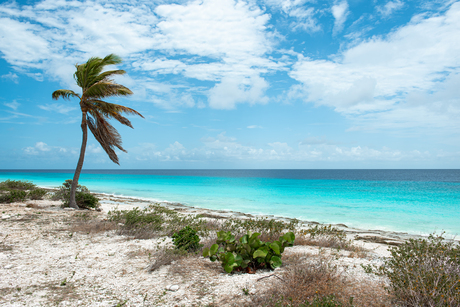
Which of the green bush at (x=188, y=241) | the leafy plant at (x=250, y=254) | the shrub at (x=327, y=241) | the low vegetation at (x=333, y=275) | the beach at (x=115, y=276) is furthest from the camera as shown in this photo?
the shrub at (x=327, y=241)

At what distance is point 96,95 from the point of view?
12508mm

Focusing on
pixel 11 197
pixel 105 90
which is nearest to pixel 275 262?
pixel 105 90

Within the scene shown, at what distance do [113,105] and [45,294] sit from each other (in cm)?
1017

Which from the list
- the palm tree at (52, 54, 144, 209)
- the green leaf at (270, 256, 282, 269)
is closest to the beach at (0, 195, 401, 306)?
the green leaf at (270, 256, 282, 269)

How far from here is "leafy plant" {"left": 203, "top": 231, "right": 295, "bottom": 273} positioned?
4645mm

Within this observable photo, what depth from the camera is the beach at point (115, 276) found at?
3971mm

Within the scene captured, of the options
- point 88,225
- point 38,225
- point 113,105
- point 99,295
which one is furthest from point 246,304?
point 113,105

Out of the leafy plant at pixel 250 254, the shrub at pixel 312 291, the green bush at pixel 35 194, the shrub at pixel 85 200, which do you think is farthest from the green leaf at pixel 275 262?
the green bush at pixel 35 194

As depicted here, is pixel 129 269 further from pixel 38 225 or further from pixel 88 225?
pixel 38 225

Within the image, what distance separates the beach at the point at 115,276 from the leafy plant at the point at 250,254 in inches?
7.3

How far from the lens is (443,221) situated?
1636 cm

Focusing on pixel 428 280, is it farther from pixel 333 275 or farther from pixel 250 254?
pixel 250 254

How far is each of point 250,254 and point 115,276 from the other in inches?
99.5

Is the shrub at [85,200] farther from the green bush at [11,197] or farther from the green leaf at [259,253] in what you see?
the green leaf at [259,253]
